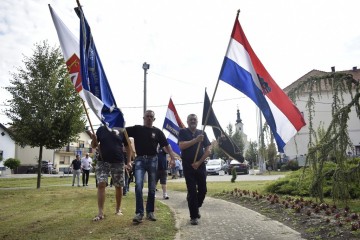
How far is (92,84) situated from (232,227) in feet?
12.1

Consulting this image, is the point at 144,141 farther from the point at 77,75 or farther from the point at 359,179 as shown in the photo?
the point at 359,179

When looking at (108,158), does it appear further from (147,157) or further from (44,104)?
(44,104)

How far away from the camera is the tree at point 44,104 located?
17.6m

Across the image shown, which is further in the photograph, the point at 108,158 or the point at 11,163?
the point at 11,163

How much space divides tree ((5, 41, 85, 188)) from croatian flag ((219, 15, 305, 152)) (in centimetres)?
1294

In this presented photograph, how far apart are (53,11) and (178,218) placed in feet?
16.6

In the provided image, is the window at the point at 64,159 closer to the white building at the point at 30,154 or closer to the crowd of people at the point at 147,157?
the white building at the point at 30,154

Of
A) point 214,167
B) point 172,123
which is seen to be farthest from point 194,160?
point 214,167

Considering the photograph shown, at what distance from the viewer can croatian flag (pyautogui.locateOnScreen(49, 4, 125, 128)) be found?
6492mm

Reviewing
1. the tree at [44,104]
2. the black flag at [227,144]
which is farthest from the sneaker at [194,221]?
the tree at [44,104]

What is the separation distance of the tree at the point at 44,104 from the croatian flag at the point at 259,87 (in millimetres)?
12937

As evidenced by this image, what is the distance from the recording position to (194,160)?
255 inches

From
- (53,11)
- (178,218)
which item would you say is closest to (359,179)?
(178,218)

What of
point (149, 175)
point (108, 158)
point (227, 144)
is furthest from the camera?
point (227, 144)
